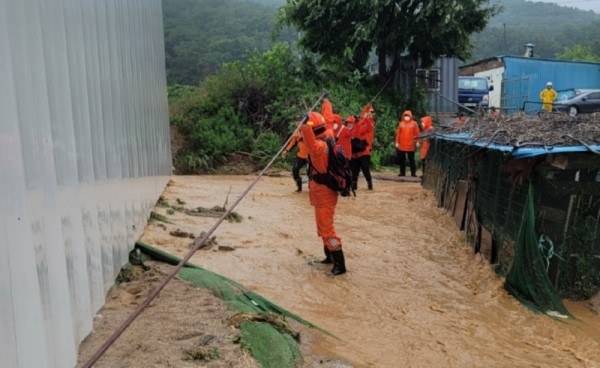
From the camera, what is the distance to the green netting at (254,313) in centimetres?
329

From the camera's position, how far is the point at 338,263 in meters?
5.96

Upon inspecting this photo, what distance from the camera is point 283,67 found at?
20.4 m

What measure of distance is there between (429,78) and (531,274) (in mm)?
17473

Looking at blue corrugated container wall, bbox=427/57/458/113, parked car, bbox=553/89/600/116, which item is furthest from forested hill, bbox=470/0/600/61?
blue corrugated container wall, bbox=427/57/458/113

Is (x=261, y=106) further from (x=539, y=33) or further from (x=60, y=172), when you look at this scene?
(x=539, y=33)

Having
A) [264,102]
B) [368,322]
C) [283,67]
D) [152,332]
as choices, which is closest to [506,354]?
[368,322]

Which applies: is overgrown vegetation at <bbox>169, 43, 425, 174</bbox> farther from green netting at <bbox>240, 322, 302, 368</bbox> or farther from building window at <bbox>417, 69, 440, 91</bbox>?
green netting at <bbox>240, 322, 302, 368</bbox>

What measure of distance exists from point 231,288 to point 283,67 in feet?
55.5

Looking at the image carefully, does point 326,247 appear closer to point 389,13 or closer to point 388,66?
point 389,13

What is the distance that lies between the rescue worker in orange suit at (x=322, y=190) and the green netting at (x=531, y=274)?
1984 millimetres

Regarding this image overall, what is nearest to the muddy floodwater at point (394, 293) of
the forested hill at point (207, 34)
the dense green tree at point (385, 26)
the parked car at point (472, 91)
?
the dense green tree at point (385, 26)

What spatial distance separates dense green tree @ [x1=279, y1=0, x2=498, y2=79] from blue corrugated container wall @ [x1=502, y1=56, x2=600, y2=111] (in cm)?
1243

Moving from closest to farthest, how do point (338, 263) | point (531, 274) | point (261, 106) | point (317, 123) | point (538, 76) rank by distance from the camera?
point (531, 274) → point (317, 123) → point (338, 263) → point (261, 106) → point (538, 76)

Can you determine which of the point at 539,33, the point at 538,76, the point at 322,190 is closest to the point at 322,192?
the point at 322,190
